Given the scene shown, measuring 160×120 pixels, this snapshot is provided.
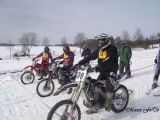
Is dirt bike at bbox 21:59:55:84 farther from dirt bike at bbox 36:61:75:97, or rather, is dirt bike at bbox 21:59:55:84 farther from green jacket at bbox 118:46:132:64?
green jacket at bbox 118:46:132:64

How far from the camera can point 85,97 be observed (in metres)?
5.62

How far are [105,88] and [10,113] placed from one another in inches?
112

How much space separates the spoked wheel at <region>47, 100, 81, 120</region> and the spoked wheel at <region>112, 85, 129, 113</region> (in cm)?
139

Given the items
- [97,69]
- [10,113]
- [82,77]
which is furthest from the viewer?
[10,113]

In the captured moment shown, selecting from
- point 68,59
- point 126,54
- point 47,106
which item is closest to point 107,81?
point 47,106

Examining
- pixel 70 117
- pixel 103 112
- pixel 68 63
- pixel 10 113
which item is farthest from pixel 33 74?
pixel 70 117

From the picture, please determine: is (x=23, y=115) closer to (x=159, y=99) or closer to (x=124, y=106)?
(x=124, y=106)

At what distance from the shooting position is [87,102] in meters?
5.68

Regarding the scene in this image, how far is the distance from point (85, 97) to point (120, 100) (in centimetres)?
127

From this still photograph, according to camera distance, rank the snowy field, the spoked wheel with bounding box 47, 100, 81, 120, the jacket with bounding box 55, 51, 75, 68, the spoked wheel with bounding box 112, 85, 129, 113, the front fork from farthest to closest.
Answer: the jacket with bounding box 55, 51, 75, 68 < the spoked wheel with bounding box 112, 85, 129, 113 < the snowy field < the front fork < the spoked wheel with bounding box 47, 100, 81, 120

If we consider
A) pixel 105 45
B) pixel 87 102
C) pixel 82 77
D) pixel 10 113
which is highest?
pixel 105 45

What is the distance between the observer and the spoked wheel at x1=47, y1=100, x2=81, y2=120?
4902mm

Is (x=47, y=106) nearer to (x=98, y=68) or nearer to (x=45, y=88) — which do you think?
(x=45, y=88)

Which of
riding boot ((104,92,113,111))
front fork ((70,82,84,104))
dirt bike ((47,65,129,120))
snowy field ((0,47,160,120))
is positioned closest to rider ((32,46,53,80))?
snowy field ((0,47,160,120))
